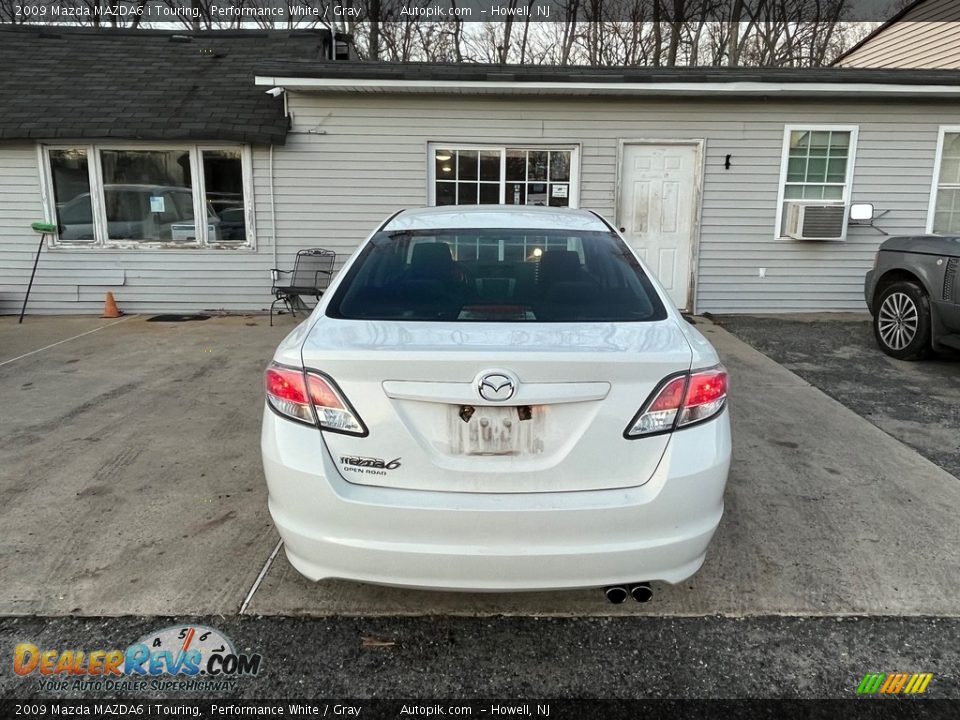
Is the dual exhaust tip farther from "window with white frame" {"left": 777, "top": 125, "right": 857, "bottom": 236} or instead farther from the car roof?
"window with white frame" {"left": 777, "top": 125, "right": 857, "bottom": 236}

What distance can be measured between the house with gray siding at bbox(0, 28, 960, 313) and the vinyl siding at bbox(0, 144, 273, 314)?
0.07ft

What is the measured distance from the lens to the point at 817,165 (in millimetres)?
8867

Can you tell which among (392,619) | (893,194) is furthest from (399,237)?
(893,194)

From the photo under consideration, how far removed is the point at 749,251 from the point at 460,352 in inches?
314

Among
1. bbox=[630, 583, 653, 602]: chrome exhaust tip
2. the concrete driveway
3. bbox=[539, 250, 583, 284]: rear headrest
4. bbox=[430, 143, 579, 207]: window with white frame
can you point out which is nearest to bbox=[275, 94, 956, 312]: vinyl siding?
bbox=[430, 143, 579, 207]: window with white frame

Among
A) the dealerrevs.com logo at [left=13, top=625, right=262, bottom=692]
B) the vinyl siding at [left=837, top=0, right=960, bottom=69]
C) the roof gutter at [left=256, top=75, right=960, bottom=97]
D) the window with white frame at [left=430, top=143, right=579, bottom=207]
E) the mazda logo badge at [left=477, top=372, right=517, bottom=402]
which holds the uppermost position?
the vinyl siding at [left=837, top=0, right=960, bottom=69]

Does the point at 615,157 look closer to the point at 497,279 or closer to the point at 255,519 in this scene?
the point at 497,279

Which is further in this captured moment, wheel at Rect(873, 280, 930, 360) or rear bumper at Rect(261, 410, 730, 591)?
wheel at Rect(873, 280, 930, 360)

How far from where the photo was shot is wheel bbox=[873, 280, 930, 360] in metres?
6.08

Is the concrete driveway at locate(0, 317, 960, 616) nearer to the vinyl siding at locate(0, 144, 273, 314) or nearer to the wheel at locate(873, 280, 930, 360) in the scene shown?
the wheel at locate(873, 280, 930, 360)

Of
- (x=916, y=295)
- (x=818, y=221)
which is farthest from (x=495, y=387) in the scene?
(x=818, y=221)

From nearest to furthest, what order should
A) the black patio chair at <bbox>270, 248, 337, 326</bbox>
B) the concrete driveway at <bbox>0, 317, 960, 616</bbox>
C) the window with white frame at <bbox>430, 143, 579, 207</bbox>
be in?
the concrete driveway at <bbox>0, 317, 960, 616</bbox> < the black patio chair at <bbox>270, 248, 337, 326</bbox> < the window with white frame at <bbox>430, 143, 579, 207</bbox>

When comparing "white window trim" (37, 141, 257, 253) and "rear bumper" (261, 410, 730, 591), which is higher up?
"white window trim" (37, 141, 257, 253)

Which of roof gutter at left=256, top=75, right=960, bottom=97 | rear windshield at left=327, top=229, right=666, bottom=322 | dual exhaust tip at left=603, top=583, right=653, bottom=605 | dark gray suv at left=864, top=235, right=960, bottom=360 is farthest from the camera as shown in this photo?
roof gutter at left=256, top=75, right=960, bottom=97
